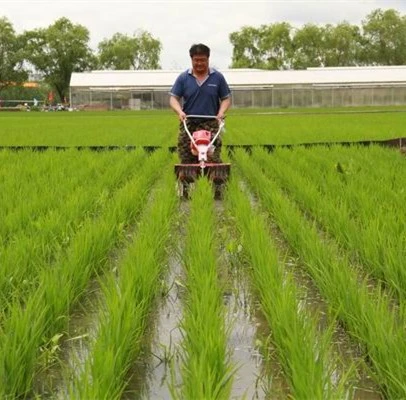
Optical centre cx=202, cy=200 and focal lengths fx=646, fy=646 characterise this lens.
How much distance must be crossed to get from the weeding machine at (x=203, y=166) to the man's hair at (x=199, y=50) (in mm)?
543

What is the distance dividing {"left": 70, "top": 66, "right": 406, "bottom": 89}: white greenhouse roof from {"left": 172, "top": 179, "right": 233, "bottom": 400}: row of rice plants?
39.2 meters

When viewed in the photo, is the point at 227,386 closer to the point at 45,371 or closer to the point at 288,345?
the point at 288,345

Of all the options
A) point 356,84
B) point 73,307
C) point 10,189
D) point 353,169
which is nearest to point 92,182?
point 10,189

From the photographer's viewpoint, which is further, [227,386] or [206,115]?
[206,115]

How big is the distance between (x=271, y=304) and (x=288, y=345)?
0.44m

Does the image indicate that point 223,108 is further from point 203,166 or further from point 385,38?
point 385,38

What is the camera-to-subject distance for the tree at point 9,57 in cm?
5831

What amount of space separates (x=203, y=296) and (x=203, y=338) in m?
0.37

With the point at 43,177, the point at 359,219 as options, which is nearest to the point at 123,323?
the point at 359,219

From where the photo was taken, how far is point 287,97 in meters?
41.9

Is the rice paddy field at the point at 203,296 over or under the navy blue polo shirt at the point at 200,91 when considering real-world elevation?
under

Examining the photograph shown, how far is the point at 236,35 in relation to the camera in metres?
71.2

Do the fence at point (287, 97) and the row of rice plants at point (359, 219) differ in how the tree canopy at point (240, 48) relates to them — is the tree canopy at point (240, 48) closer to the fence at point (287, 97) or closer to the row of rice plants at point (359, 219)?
the fence at point (287, 97)

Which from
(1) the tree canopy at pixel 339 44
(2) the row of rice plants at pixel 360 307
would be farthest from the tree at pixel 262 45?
(2) the row of rice plants at pixel 360 307
